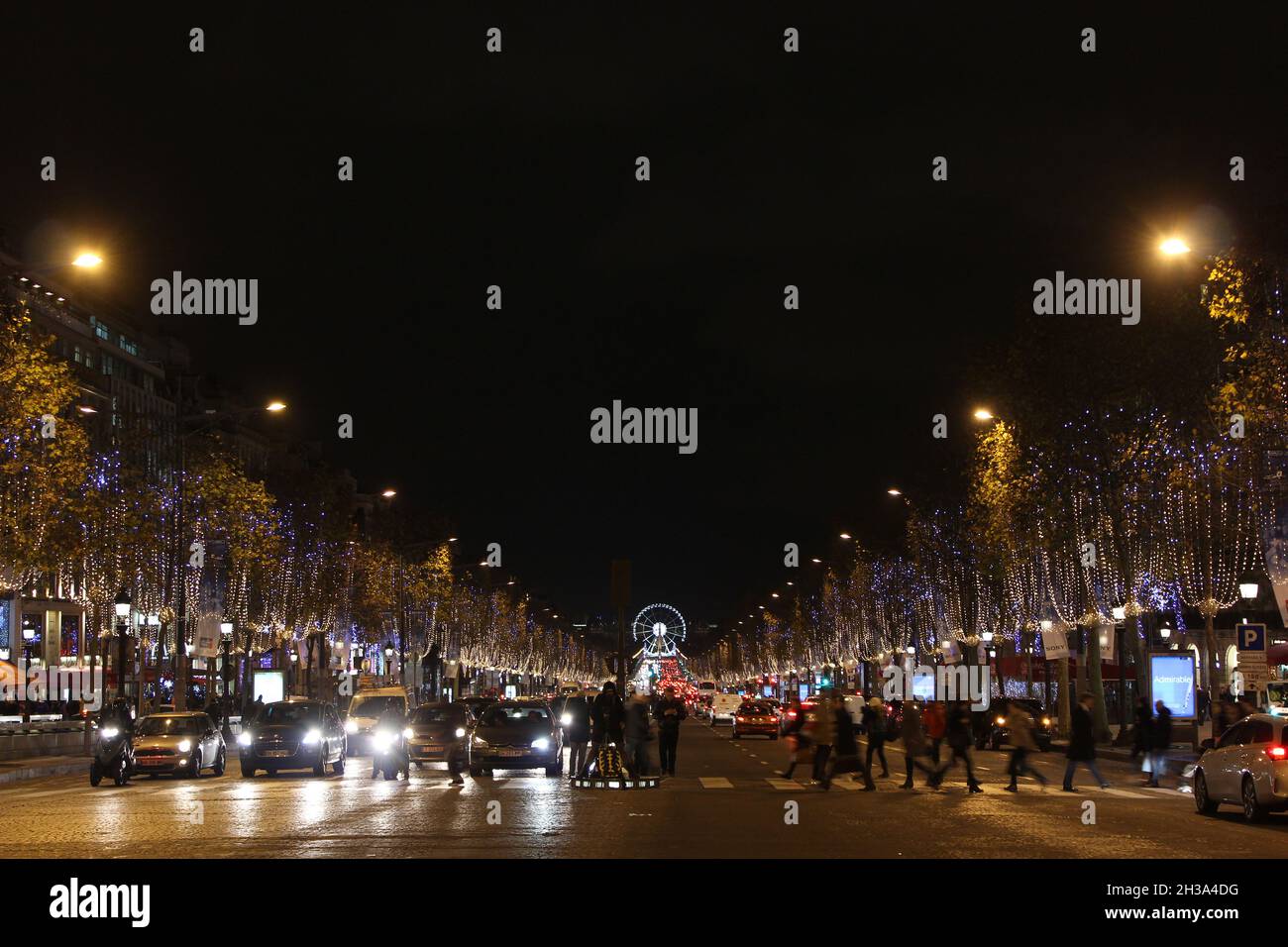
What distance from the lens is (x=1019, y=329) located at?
187 ft

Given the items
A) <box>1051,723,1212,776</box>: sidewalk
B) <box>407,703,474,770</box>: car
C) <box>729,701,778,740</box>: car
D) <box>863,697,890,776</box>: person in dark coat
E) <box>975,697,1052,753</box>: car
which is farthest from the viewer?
<box>729,701,778,740</box>: car

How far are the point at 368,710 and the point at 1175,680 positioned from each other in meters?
25.1

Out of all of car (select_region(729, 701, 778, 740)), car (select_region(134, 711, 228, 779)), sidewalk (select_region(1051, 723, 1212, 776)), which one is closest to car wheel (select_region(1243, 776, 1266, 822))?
sidewalk (select_region(1051, 723, 1212, 776))

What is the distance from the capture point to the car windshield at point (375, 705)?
181ft

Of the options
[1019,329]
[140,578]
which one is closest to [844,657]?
[140,578]

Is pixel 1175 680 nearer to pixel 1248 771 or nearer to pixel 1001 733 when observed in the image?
pixel 1001 733

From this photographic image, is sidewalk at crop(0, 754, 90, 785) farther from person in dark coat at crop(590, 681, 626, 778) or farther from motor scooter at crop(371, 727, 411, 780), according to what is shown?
person in dark coat at crop(590, 681, 626, 778)

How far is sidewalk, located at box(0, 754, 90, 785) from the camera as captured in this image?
43500 millimetres

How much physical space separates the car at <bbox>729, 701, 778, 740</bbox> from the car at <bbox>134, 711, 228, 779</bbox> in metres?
33.9

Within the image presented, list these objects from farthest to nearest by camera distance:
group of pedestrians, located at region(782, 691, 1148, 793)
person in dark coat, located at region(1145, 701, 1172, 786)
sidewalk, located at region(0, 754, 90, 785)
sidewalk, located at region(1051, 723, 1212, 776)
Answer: sidewalk, located at region(1051, 723, 1212, 776) → sidewalk, located at region(0, 754, 90, 785) → person in dark coat, located at region(1145, 701, 1172, 786) → group of pedestrians, located at region(782, 691, 1148, 793)

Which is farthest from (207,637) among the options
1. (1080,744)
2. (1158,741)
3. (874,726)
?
(1080,744)

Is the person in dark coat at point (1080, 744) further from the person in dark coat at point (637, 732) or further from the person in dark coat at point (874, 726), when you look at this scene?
→ the person in dark coat at point (637, 732)

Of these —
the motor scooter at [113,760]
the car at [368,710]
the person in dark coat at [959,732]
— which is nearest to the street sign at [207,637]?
the car at [368,710]
